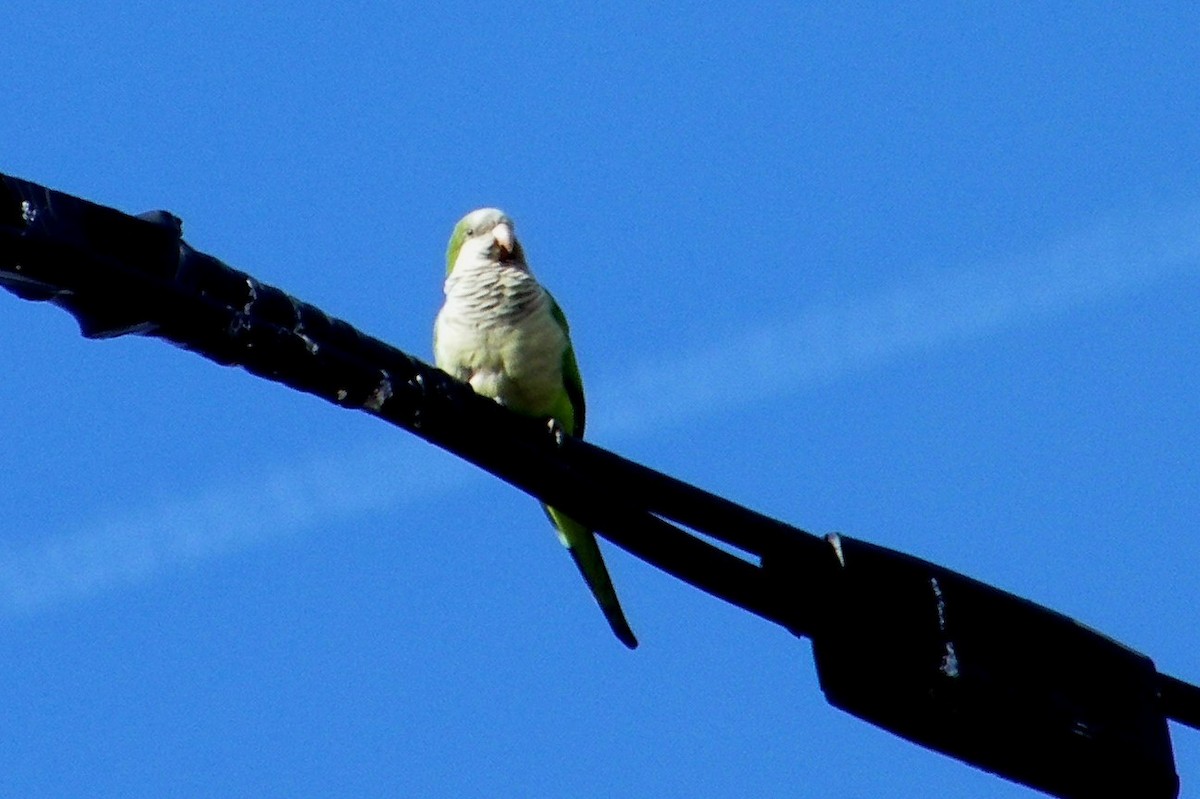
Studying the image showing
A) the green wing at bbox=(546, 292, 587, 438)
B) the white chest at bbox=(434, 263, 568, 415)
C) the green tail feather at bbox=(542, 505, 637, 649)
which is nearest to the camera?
the green tail feather at bbox=(542, 505, 637, 649)

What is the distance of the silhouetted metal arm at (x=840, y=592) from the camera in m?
3.71

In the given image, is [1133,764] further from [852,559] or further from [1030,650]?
[852,559]

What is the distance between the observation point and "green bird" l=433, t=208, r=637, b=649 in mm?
7180

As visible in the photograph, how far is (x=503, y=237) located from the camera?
7.62m

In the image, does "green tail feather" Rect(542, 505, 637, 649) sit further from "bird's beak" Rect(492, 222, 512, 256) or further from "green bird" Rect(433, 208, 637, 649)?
"bird's beak" Rect(492, 222, 512, 256)

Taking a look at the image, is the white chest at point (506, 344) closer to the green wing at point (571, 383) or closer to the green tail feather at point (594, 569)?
the green wing at point (571, 383)

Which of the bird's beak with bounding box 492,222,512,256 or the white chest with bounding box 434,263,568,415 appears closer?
the white chest with bounding box 434,263,568,415

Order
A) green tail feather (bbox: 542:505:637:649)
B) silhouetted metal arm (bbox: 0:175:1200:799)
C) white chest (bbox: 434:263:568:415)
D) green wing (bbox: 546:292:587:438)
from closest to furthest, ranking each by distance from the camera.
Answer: silhouetted metal arm (bbox: 0:175:1200:799) < green tail feather (bbox: 542:505:637:649) < white chest (bbox: 434:263:568:415) < green wing (bbox: 546:292:587:438)

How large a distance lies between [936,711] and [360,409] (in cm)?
132

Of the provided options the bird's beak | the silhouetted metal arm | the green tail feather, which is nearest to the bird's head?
the bird's beak

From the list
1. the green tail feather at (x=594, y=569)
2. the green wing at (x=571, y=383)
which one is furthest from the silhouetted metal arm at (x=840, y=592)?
the green wing at (x=571, y=383)

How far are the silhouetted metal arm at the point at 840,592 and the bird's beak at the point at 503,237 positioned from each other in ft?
10.5

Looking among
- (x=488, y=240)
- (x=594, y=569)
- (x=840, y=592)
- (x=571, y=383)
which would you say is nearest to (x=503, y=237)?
(x=488, y=240)

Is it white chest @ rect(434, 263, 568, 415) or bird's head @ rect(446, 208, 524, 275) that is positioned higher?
bird's head @ rect(446, 208, 524, 275)
